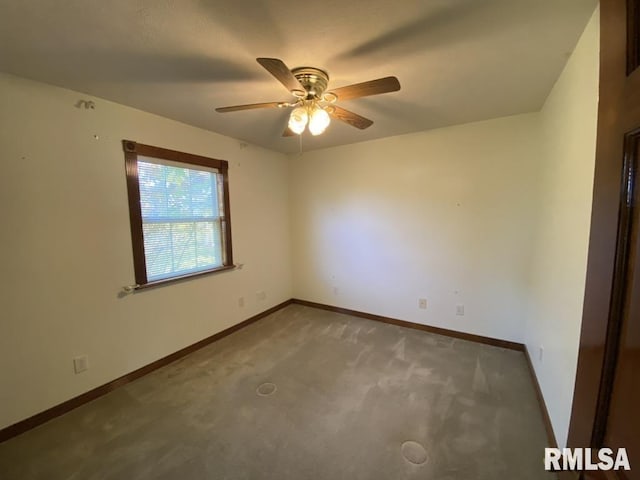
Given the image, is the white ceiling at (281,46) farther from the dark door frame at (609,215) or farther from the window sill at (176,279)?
the window sill at (176,279)

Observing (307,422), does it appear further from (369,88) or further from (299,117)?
(369,88)

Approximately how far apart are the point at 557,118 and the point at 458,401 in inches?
85.8

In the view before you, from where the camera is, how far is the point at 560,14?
49.3 inches

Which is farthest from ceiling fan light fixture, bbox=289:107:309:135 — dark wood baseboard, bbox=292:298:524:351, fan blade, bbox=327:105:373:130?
dark wood baseboard, bbox=292:298:524:351

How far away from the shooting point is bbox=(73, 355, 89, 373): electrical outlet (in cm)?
207

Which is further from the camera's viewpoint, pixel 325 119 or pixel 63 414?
pixel 63 414

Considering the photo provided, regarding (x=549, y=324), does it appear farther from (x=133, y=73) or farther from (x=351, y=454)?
(x=133, y=73)

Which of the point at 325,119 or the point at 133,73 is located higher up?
the point at 133,73

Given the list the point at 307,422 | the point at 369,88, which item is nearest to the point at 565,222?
the point at 369,88

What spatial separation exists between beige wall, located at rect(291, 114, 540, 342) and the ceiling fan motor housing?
5.68 feet

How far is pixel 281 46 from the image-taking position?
1481 millimetres

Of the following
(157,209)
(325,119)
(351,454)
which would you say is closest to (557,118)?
(325,119)

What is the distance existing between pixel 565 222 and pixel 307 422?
2.12 m

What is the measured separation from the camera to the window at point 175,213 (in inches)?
93.9
